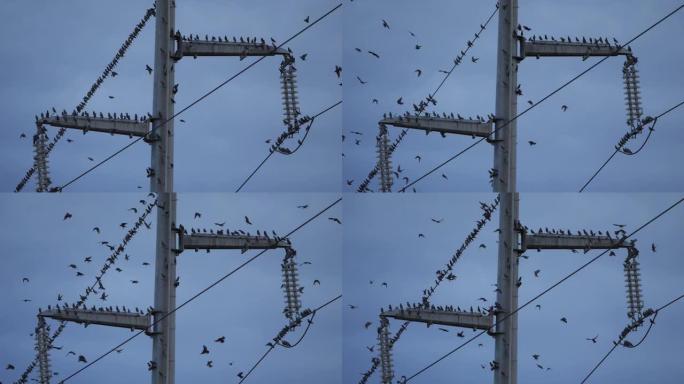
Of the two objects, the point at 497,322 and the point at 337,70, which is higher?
the point at 337,70

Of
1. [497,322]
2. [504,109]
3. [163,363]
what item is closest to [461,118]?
[504,109]

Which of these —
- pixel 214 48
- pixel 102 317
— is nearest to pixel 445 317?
pixel 102 317

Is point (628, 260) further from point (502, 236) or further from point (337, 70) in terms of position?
point (337, 70)

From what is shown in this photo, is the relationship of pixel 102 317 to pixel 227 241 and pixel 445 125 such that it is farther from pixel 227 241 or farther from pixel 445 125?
pixel 445 125

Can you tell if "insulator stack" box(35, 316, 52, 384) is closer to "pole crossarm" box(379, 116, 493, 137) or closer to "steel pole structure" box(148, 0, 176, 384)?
"steel pole structure" box(148, 0, 176, 384)

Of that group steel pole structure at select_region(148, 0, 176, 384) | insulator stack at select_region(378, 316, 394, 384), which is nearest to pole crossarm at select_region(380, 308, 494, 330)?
insulator stack at select_region(378, 316, 394, 384)

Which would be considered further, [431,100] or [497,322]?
[431,100]
